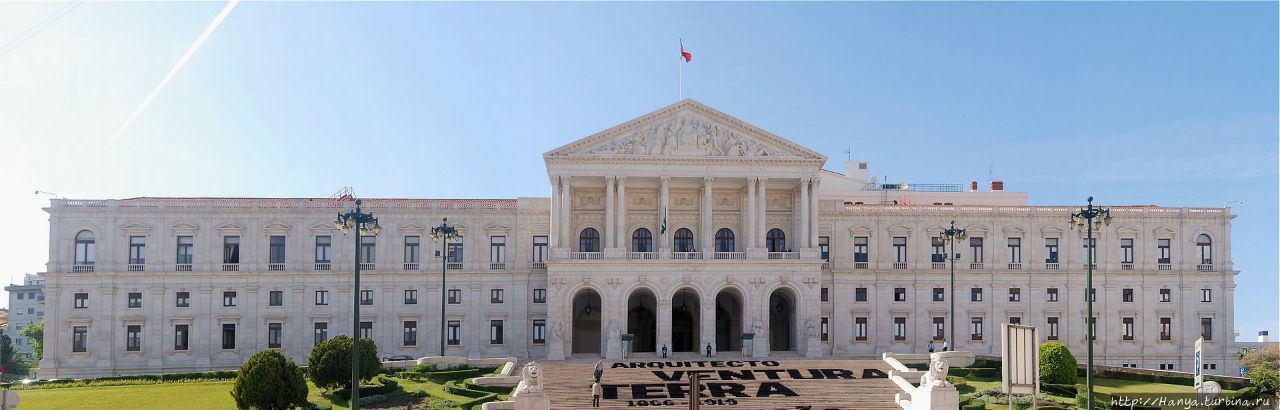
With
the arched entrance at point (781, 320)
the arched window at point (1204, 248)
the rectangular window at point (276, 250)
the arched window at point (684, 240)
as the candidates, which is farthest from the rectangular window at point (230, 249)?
the arched window at point (1204, 248)

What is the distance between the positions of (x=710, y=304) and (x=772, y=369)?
9.68m

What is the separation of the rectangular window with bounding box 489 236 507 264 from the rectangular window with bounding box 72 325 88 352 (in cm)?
2607

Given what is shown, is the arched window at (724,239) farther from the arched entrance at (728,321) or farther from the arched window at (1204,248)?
the arched window at (1204,248)

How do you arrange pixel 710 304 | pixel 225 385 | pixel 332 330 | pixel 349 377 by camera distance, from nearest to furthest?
pixel 349 377
pixel 225 385
pixel 710 304
pixel 332 330

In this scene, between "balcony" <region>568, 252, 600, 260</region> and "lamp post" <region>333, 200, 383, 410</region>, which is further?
"balcony" <region>568, 252, 600, 260</region>

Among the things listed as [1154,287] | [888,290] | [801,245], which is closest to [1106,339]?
[1154,287]

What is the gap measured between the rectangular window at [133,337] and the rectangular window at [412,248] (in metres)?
17.4

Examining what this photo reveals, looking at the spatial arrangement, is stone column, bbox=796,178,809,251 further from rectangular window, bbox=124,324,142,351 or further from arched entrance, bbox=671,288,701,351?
rectangular window, bbox=124,324,142,351

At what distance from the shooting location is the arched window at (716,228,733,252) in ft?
209

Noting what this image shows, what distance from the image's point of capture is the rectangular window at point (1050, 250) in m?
64.6

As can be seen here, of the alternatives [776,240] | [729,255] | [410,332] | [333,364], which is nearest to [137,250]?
[410,332]

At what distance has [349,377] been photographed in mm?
41500

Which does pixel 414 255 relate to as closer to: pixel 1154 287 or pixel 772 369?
pixel 772 369

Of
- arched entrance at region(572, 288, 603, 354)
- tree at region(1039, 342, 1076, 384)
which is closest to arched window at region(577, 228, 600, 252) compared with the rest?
arched entrance at region(572, 288, 603, 354)
